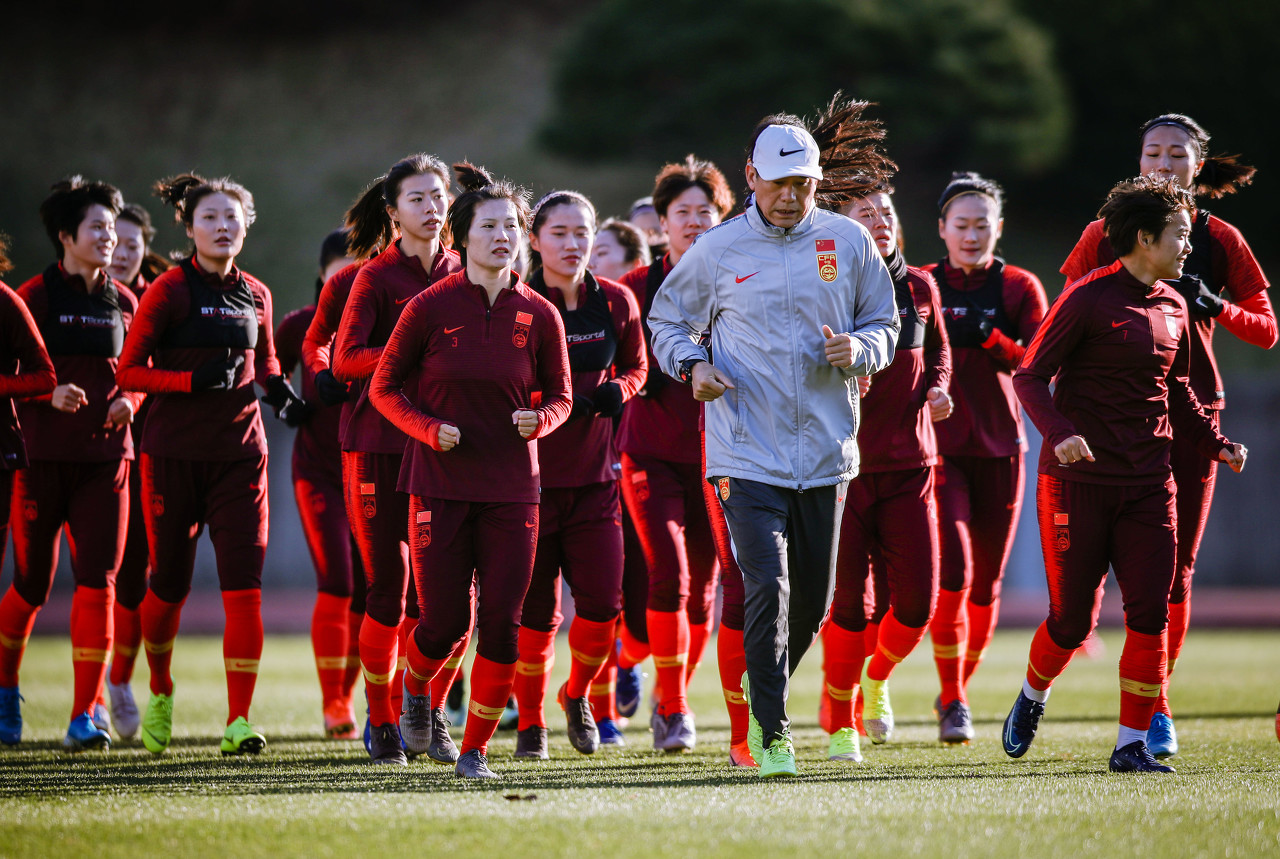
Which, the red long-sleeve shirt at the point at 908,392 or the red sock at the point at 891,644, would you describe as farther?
the red sock at the point at 891,644

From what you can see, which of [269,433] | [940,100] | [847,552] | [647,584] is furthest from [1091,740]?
[940,100]

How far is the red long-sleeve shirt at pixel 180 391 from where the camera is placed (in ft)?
21.5

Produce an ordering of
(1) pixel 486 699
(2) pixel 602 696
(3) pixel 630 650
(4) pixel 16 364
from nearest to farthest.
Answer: (1) pixel 486 699 → (4) pixel 16 364 → (2) pixel 602 696 → (3) pixel 630 650

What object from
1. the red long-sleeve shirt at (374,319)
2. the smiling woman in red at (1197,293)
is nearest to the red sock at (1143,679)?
the smiling woman in red at (1197,293)

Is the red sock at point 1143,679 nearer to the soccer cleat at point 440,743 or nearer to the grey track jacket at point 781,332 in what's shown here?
the grey track jacket at point 781,332

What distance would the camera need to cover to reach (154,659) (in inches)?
277

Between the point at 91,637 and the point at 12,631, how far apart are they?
502 mm

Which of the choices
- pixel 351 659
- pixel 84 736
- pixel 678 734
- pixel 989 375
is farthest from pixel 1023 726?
pixel 84 736

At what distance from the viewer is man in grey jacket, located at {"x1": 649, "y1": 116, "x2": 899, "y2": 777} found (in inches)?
207

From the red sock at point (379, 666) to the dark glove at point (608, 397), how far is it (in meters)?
1.35

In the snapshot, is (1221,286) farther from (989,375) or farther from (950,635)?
Result: (950,635)

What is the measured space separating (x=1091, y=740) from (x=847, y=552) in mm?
1762

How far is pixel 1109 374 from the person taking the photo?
18.9 feet

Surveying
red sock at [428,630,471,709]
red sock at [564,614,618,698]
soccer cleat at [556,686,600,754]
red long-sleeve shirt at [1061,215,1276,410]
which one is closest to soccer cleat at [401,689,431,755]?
red sock at [428,630,471,709]
